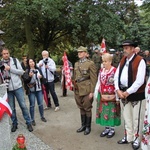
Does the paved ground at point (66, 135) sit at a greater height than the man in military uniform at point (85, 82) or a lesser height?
lesser

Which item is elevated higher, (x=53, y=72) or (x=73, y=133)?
(x=53, y=72)

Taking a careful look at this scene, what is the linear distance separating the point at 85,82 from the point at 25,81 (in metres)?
1.46

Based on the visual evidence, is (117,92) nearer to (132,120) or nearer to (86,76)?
(132,120)

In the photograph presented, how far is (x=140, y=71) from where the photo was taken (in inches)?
159

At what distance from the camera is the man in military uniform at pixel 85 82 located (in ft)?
16.1

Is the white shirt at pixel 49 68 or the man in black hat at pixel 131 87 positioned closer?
the man in black hat at pixel 131 87

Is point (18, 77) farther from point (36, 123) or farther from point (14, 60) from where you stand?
point (36, 123)

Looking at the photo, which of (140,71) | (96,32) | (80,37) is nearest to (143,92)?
(140,71)

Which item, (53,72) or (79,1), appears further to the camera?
(79,1)

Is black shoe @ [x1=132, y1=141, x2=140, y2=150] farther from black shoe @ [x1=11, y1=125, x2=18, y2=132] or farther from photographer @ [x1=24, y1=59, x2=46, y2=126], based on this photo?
black shoe @ [x1=11, y1=125, x2=18, y2=132]

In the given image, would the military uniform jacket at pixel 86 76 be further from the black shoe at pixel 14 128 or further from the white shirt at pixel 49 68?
the white shirt at pixel 49 68

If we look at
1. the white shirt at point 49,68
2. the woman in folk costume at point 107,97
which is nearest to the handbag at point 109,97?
the woman in folk costume at point 107,97

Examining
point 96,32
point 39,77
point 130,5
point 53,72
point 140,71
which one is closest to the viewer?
point 140,71

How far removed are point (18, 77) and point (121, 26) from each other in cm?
812
